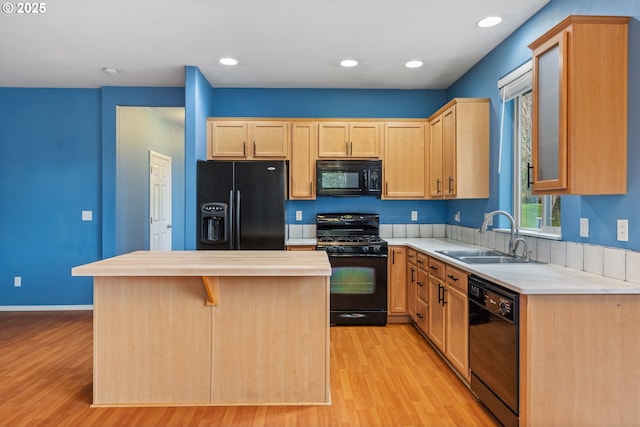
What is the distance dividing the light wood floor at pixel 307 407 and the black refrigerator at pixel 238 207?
1.28 m

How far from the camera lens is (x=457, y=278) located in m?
2.85

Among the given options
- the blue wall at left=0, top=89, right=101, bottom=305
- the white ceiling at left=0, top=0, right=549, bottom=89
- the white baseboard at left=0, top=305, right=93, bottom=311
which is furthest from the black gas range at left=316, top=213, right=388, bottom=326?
the white baseboard at left=0, top=305, right=93, bottom=311

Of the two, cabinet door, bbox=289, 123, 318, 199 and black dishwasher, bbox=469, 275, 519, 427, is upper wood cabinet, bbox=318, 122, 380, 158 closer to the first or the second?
cabinet door, bbox=289, 123, 318, 199

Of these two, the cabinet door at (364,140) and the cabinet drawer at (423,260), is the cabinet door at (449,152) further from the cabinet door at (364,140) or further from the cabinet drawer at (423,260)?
the cabinet door at (364,140)

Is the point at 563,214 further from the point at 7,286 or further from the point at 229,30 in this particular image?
the point at 7,286

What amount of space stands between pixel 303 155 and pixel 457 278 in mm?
2335

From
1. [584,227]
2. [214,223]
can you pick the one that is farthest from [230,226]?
[584,227]

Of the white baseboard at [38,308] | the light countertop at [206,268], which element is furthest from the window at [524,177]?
the white baseboard at [38,308]

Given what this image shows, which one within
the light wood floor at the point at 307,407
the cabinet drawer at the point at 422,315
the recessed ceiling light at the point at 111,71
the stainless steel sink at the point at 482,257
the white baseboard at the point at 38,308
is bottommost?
the light wood floor at the point at 307,407

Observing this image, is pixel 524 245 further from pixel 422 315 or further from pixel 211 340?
pixel 211 340

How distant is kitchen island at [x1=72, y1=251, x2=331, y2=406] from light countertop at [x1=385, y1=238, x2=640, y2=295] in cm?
100

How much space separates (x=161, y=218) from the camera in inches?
250

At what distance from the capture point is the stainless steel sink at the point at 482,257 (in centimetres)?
299

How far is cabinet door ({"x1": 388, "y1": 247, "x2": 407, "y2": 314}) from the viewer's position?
4.28 meters
